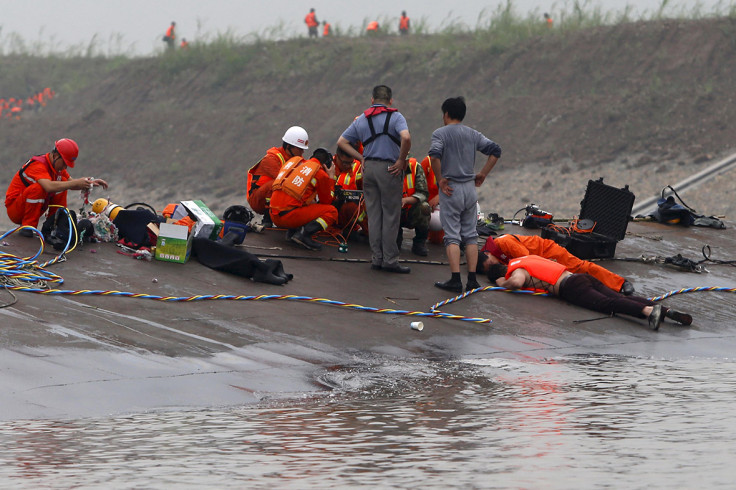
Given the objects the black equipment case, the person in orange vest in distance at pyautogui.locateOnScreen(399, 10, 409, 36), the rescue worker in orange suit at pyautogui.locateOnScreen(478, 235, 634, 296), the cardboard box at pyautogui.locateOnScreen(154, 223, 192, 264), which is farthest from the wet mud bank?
the person in orange vest in distance at pyautogui.locateOnScreen(399, 10, 409, 36)

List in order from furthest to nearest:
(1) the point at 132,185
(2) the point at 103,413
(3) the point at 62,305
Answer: (1) the point at 132,185
(3) the point at 62,305
(2) the point at 103,413

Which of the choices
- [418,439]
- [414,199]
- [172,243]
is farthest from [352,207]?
[418,439]

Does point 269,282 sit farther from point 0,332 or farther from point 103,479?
point 103,479

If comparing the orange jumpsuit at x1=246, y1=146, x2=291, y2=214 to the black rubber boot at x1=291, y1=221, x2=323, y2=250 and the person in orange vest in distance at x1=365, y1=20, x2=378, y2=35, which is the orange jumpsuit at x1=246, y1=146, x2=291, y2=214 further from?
the person in orange vest in distance at x1=365, y1=20, x2=378, y2=35

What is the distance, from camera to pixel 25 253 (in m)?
11.9

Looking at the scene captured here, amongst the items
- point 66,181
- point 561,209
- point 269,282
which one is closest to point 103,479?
point 269,282

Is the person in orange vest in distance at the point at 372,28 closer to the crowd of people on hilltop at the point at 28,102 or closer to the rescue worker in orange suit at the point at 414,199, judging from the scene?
the crowd of people on hilltop at the point at 28,102

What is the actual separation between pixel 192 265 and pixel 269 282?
955 mm

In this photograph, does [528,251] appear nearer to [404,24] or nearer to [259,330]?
[259,330]

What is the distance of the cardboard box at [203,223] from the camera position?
12805 mm

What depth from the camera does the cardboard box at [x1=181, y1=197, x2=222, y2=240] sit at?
1280 centimetres

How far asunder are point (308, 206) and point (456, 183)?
2.05m

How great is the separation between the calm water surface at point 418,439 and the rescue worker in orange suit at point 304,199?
15.3 ft

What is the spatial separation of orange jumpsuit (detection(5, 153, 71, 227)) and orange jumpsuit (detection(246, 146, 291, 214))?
99.0 inches
